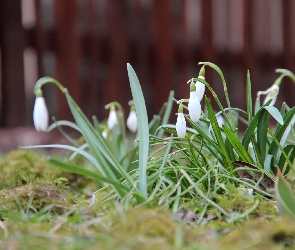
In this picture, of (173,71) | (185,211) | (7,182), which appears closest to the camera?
(185,211)

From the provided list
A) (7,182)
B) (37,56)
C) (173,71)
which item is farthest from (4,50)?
(7,182)

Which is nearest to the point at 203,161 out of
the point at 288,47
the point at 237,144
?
the point at 237,144

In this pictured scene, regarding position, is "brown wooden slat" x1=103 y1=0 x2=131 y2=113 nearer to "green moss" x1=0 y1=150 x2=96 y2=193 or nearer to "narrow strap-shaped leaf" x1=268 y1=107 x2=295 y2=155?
"green moss" x1=0 y1=150 x2=96 y2=193

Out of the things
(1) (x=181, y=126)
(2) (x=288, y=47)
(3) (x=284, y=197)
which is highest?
(1) (x=181, y=126)

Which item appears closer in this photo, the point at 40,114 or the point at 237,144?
the point at 237,144

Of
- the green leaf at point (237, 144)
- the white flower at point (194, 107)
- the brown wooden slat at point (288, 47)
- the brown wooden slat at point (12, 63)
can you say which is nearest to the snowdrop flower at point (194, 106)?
the white flower at point (194, 107)

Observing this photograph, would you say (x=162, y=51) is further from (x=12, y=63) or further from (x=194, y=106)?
(x=194, y=106)

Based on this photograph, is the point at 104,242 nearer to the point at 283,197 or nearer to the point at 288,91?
the point at 283,197
